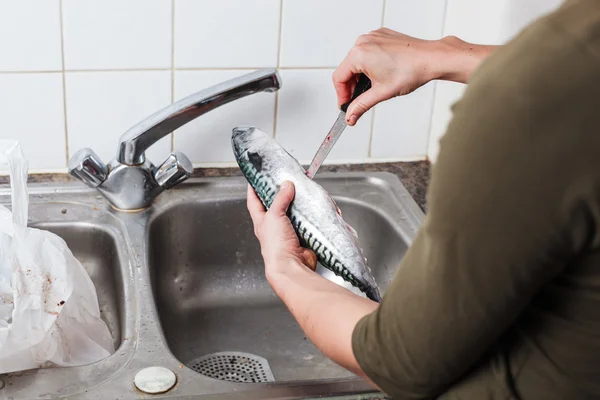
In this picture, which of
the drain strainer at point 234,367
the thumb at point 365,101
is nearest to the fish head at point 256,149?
the thumb at point 365,101

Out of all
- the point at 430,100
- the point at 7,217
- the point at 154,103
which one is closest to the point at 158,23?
the point at 154,103

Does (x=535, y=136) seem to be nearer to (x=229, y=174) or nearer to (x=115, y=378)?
(x=115, y=378)

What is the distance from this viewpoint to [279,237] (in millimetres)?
922

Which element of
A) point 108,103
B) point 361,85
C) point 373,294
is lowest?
point 373,294

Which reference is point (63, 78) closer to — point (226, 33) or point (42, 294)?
point (226, 33)

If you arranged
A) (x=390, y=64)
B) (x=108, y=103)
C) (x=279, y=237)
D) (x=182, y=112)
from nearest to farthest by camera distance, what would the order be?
(x=279, y=237) → (x=390, y=64) → (x=182, y=112) → (x=108, y=103)

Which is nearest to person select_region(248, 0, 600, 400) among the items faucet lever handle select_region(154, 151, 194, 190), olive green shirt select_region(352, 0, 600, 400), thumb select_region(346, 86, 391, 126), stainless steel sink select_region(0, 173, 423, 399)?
olive green shirt select_region(352, 0, 600, 400)

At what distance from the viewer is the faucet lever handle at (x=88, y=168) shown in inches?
49.1

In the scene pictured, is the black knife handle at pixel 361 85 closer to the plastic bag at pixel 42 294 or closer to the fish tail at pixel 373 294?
the fish tail at pixel 373 294

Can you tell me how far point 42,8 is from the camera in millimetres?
1259

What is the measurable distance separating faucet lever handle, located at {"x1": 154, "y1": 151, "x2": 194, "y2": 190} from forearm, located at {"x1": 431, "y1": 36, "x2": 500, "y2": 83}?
1.57 ft

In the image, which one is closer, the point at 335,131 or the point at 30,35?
the point at 335,131

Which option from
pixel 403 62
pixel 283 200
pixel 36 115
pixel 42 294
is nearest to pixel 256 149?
pixel 283 200

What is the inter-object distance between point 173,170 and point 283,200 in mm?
368
